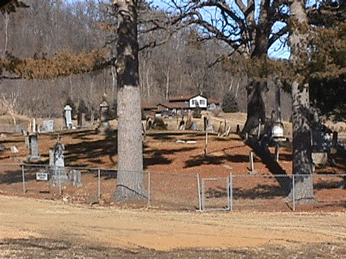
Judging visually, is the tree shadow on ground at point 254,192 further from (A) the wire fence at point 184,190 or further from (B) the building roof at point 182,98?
(B) the building roof at point 182,98

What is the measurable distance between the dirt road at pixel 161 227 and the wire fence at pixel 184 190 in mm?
1837

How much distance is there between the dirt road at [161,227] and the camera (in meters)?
14.9

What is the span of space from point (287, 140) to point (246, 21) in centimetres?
874

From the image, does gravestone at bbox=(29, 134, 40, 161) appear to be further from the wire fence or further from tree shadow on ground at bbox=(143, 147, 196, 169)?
tree shadow on ground at bbox=(143, 147, 196, 169)

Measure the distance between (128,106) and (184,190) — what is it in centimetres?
436

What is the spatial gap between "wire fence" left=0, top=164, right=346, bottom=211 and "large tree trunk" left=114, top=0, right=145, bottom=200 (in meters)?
0.76

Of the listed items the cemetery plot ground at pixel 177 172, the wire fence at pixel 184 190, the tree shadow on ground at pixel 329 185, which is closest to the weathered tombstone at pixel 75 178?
the wire fence at pixel 184 190

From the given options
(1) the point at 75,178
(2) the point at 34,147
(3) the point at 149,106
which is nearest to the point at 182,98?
(3) the point at 149,106

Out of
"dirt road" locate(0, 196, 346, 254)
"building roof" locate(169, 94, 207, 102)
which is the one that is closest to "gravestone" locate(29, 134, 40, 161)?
"dirt road" locate(0, 196, 346, 254)

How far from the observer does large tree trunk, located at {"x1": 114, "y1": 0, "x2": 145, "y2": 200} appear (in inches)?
970

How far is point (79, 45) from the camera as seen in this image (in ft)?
266

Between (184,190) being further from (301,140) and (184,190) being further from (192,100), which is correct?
(192,100)

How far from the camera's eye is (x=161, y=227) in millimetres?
17469

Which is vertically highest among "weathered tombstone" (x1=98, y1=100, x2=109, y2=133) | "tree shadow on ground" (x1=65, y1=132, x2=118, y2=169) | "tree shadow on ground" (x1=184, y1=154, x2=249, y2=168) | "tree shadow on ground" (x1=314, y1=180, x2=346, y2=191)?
"weathered tombstone" (x1=98, y1=100, x2=109, y2=133)
